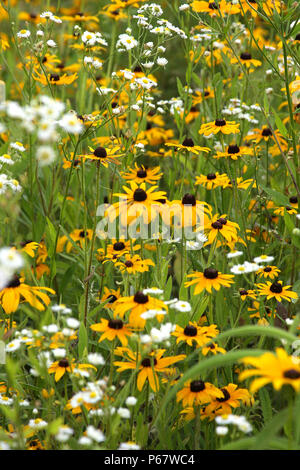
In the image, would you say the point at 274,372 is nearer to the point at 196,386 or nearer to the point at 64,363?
the point at 196,386

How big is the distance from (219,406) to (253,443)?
1.33 feet

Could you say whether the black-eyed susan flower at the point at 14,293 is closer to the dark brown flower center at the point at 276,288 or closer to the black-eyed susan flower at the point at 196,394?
the black-eyed susan flower at the point at 196,394

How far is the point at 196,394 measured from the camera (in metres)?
1.29

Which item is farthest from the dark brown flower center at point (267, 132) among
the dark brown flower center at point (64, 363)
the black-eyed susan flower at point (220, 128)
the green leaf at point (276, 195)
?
the dark brown flower center at point (64, 363)

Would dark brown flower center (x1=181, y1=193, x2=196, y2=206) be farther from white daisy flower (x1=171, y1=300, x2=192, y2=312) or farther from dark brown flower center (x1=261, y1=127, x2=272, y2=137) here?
dark brown flower center (x1=261, y1=127, x2=272, y2=137)

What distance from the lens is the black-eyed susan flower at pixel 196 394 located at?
4.19 ft

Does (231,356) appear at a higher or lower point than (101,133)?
lower

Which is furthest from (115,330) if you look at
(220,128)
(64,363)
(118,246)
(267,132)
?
(267,132)

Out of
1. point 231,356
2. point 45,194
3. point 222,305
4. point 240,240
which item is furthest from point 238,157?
point 231,356

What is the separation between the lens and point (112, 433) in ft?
3.46

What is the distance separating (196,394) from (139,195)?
571 mm
